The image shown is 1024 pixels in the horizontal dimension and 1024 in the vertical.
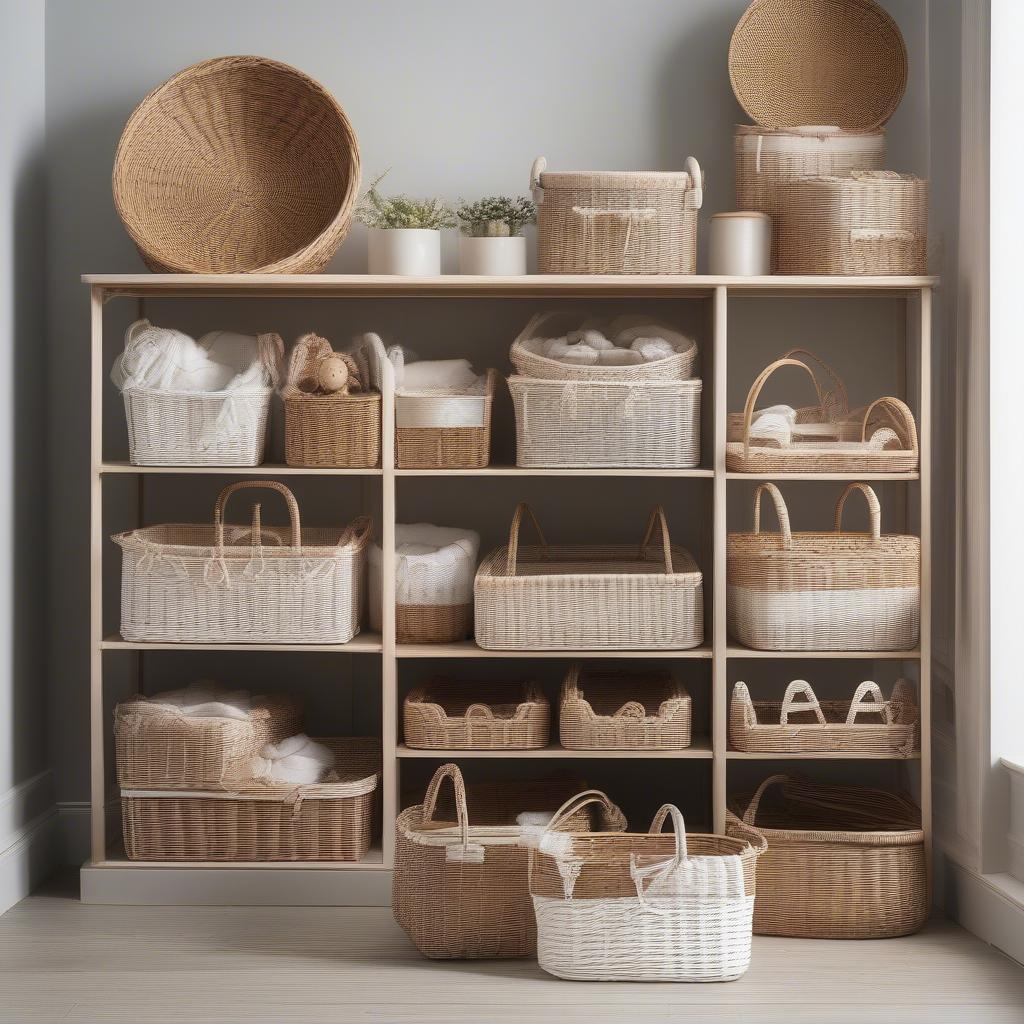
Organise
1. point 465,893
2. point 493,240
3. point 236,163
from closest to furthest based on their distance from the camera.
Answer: point 465,893, point 493,240, point 236,163

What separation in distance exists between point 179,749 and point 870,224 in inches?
81.1

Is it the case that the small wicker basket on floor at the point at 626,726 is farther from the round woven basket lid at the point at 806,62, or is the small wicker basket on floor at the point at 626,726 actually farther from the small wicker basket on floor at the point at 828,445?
the round woven basket lid at the point at 806,62

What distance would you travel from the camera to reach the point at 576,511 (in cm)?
349

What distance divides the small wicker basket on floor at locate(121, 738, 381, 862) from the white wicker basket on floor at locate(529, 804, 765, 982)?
62 cm

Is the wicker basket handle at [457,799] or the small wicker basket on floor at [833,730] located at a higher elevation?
the small wicker basket on floor at [833,730]

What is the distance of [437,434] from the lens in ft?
9.98

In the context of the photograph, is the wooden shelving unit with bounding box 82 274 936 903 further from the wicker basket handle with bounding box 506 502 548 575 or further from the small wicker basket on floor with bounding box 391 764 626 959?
the small wicker basket on floor with bounding box 391 764 626 959

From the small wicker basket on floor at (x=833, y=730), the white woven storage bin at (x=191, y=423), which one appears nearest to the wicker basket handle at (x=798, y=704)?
the small wicker basket on floor at (x=833, y=730)

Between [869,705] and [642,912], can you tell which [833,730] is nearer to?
[869,705]

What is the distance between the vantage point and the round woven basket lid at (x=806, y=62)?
328cm

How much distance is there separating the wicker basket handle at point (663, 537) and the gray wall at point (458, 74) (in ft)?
2.90
